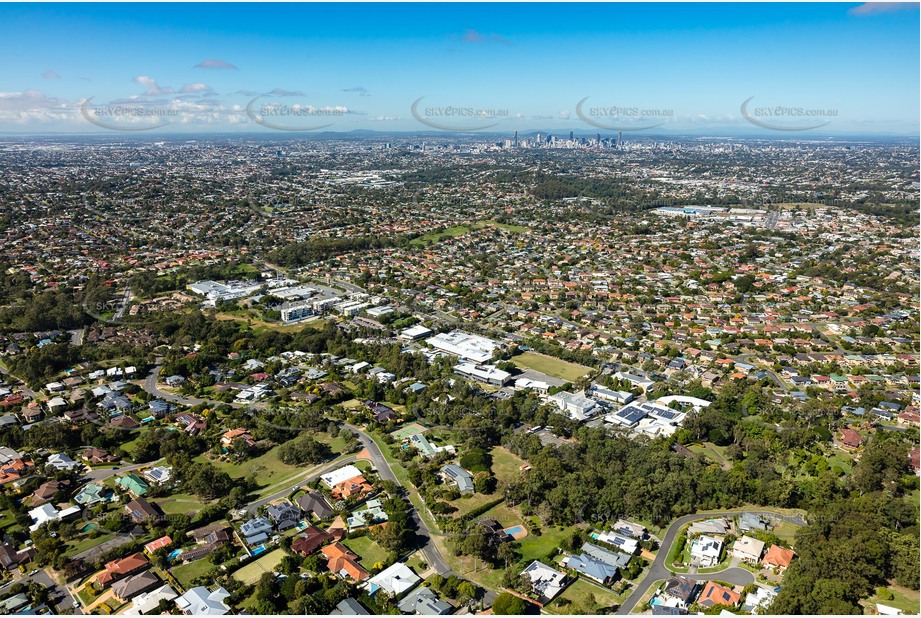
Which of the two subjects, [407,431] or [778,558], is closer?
[778,558]

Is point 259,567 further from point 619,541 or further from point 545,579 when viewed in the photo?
point 619,541

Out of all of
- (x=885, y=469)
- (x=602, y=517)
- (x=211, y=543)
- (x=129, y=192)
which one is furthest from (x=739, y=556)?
(x=129, y=192)

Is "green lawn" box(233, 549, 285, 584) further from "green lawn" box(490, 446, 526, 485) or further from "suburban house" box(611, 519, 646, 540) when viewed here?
"suburban house" box(611, 519, 646, 540)

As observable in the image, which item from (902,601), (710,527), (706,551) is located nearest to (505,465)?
(710,527)

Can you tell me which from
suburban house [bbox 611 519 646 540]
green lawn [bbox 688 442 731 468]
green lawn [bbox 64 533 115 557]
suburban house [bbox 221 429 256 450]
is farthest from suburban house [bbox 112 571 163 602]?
green lawn [bbox 688 442 731 468]

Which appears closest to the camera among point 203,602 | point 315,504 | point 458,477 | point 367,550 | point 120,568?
point 203,602

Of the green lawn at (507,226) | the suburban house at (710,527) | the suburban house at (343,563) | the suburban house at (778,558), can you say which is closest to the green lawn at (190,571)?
the suburban house at (343,563)

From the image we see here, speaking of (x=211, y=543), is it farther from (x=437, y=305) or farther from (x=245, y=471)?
(x=437, y=305)

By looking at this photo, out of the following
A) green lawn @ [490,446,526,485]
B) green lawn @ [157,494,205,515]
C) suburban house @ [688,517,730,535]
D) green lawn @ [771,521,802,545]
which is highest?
suburban house @ [688,517,730,535]
